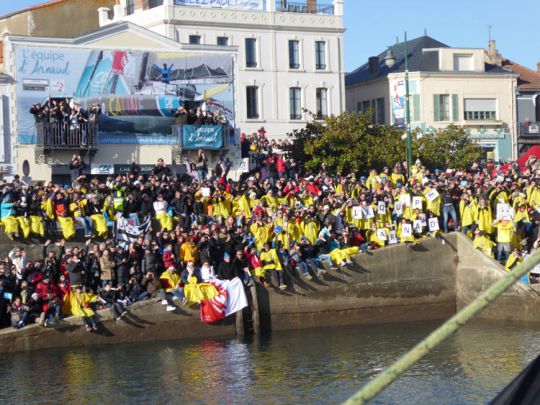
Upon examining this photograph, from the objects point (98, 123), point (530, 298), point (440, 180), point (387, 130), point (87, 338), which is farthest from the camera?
point (387, 130)

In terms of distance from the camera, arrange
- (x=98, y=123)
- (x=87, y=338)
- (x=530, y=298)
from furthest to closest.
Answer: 1. (x=98, y=123)
2. (x=530, y=298)
3. (x=87, y=338)

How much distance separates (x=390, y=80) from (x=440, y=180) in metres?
23.3

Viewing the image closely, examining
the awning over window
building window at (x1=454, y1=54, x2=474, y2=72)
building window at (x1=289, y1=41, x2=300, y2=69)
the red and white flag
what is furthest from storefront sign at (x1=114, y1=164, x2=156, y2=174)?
building window at (x1=454, y1=54, x2=474, y2=72)

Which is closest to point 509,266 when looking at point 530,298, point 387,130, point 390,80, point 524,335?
point 530,298

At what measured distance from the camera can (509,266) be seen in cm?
3117

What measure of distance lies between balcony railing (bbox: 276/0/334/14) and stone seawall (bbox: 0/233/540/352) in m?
24.0

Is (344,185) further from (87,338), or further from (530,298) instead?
(87,338)

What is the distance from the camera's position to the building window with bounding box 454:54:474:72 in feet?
196

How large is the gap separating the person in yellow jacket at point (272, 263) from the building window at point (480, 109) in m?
31.3

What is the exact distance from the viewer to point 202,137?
40.9m

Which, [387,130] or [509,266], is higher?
[387,130]

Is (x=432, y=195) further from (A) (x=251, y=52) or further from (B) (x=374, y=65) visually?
(B) (x=374, y=65)

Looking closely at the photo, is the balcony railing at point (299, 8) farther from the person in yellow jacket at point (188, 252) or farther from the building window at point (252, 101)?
the person in yellow jacket at point (188, 252)

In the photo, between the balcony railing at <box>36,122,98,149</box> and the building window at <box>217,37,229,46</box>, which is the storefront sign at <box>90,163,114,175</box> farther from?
the building window at <box>217,37,229,46</box>
